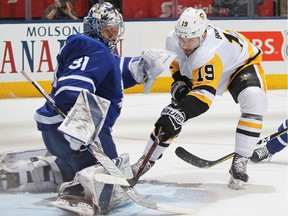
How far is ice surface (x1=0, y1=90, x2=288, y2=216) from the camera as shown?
344cm

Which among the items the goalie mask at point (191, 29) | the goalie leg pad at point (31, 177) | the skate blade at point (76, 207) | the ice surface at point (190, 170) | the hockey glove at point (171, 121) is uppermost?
the goalie mask at point (191, 29)

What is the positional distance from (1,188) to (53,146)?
1.30ft

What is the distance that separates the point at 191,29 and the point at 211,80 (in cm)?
25

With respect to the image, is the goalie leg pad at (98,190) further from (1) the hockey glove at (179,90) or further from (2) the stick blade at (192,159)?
(2) the stick blade at (192,159)

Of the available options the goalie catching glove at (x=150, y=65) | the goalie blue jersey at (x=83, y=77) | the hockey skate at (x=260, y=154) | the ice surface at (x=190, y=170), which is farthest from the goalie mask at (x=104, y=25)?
the hockey skate at (x=260, y=154)

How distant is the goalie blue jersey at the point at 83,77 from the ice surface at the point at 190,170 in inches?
16.3

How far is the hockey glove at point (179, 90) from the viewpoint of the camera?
402cm

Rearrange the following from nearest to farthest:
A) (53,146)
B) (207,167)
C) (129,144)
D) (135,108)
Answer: (53,146) → (207,167) → (129,144) → (135,108)

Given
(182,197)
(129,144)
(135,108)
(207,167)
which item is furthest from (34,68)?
(182,197)

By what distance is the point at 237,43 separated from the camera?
3932mm

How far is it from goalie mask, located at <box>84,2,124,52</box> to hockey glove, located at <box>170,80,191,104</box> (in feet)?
2.07

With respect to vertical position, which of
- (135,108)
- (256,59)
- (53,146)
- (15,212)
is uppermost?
(256,59)

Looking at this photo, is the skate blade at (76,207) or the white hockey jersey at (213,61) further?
the white hockey jersey at (213,61)

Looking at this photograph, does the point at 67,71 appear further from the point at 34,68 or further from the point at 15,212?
the point at 34,68
